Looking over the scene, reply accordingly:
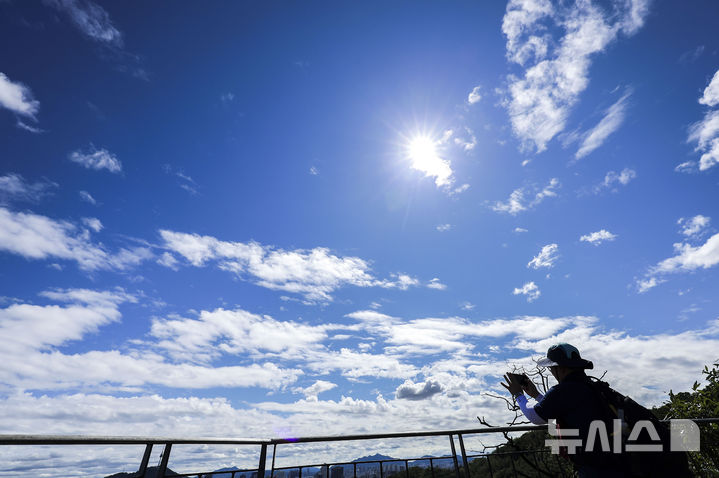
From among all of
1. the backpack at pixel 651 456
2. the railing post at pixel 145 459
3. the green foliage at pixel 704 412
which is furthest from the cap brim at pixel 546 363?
the green foliage at pixel 704 412

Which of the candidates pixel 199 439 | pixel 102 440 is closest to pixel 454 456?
pixel 199 439

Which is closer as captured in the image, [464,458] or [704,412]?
[464,458]

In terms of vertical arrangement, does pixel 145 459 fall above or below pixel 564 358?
below

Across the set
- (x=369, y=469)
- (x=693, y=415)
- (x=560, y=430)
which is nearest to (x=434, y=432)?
(x=369, y=469)

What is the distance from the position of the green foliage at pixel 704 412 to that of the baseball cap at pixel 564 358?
5.33 m

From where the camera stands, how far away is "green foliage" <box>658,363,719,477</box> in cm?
589

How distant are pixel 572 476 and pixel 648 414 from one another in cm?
575

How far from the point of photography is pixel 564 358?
2.63 m

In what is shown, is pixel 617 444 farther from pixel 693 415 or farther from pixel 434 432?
→ pixel 693 415

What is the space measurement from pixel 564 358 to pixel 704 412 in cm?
697

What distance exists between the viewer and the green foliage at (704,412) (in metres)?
5.89

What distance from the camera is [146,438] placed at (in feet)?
9.47

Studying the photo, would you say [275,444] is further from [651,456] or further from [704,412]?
[704,412]

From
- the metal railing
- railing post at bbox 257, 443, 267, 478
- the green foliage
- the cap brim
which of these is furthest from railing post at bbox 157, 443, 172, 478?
the green foliage
